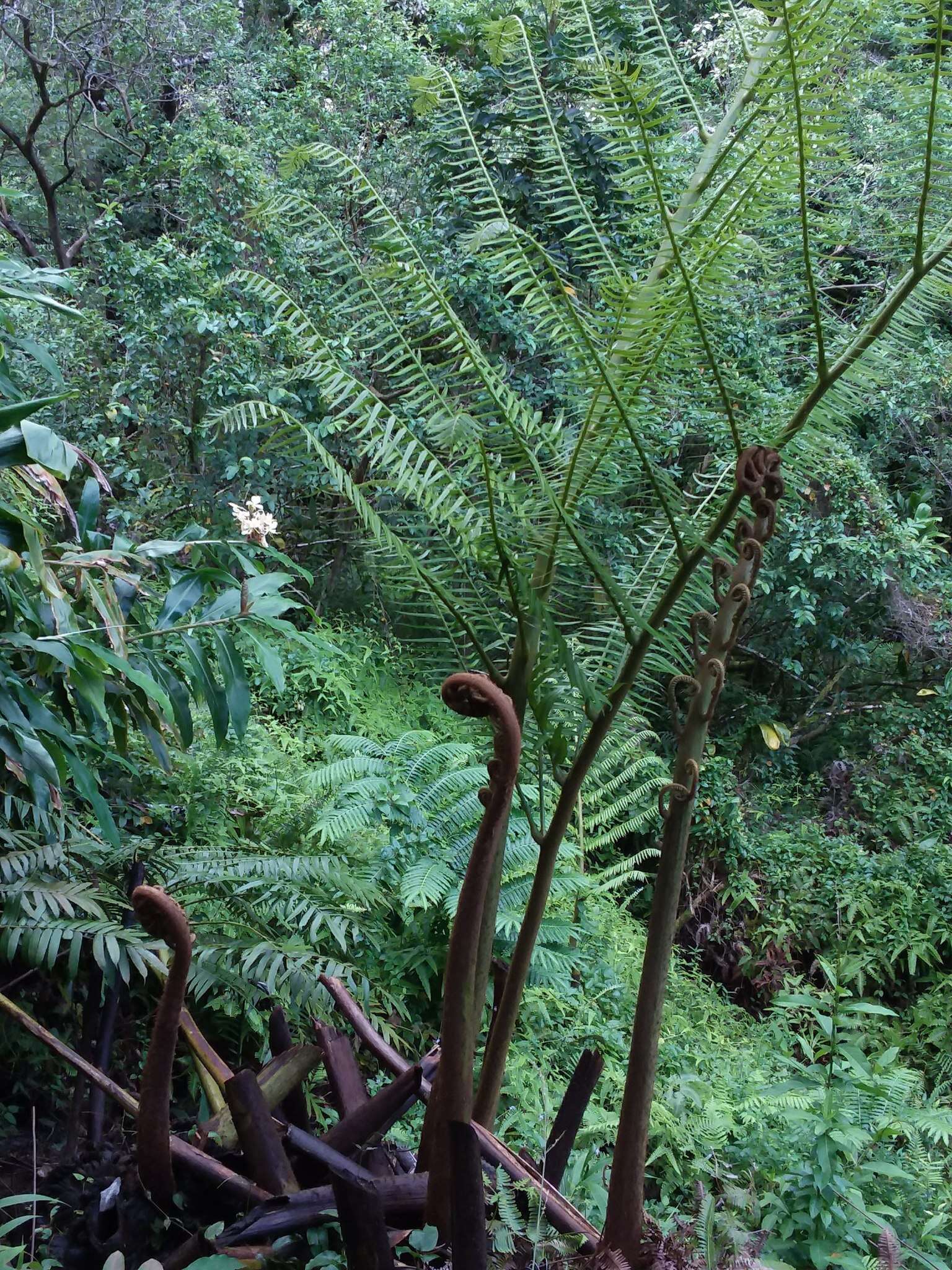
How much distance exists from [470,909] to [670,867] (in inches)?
9.0

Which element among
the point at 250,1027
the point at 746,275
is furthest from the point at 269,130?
the point at 250,1027

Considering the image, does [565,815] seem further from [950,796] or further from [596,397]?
[950,796]

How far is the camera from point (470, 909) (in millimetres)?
1040

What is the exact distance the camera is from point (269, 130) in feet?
18.4

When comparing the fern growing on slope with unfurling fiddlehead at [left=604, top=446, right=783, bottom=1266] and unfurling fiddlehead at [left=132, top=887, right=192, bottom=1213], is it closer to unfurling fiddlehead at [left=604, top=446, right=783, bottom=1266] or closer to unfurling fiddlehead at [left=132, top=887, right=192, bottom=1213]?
unfurling fiddlehead at [left=132, top=887, right=192, bottom=1213]

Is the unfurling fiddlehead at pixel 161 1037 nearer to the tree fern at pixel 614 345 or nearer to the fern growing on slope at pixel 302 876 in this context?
the tree fern at pixel 614 345

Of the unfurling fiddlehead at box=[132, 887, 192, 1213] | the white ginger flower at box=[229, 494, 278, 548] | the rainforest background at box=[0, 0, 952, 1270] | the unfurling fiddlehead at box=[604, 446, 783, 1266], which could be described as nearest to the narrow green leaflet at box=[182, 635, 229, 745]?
the rainforest background at box=[0, 0, 952, 1270]

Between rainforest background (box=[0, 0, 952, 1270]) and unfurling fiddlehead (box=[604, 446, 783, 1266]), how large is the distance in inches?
5.2

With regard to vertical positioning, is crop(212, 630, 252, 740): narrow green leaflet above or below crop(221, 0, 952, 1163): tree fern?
below

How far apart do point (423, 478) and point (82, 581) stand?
75 centimetres

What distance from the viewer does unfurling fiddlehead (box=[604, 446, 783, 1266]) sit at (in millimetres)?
1060

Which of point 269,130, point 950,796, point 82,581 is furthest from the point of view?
point 269,130

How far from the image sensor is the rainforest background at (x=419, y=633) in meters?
1.39

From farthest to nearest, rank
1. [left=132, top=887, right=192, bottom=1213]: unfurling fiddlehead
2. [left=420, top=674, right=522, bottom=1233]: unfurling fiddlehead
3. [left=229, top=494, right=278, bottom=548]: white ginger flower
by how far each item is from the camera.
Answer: [left=229, top=494, right=278, bottom=548]: white ginger flower
[left=132, top=887, right=192, bottom=1213]: unfurling fiddlehead
[left=420, top=674, right=522, bottom=1233]: unfurling fiddlehead
